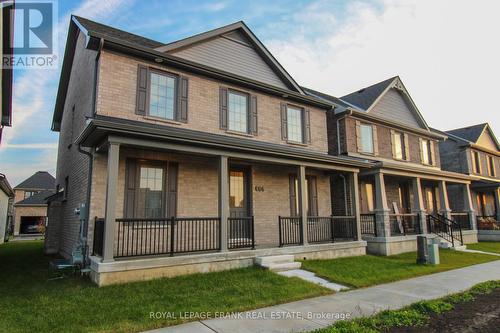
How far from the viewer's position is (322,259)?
9641 mm

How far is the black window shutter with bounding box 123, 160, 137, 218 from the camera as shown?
7971mm

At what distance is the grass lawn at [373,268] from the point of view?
7500 mm

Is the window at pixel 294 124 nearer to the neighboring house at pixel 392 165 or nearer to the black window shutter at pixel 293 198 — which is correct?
the black window shutter at pixel 293 198

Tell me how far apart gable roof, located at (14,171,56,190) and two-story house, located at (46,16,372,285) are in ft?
104

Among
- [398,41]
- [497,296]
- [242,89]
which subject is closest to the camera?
[497,296]

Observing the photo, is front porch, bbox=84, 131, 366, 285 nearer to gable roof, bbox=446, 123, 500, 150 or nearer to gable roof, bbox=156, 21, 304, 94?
gable roof, bbox=156, 21, 304, 94

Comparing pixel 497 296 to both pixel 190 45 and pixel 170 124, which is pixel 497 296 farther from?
pixel 190 45

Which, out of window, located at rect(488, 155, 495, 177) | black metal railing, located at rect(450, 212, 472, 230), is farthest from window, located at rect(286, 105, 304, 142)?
window, located at rect(488, 155, 495, 177)

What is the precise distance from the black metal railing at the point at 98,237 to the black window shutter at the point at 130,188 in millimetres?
767

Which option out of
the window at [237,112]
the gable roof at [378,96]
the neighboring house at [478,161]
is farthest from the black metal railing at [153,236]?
the neighboring house at [478,161]

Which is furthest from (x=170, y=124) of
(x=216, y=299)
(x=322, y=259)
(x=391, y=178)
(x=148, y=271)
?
Result: (x=391, y=178)

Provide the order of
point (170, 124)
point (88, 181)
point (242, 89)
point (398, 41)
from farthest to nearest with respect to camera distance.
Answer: point (398, 41) < point (242, 89) < point (170, 124) < point (88, 181)

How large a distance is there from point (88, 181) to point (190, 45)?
5463mm

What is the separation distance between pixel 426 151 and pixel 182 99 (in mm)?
15231
